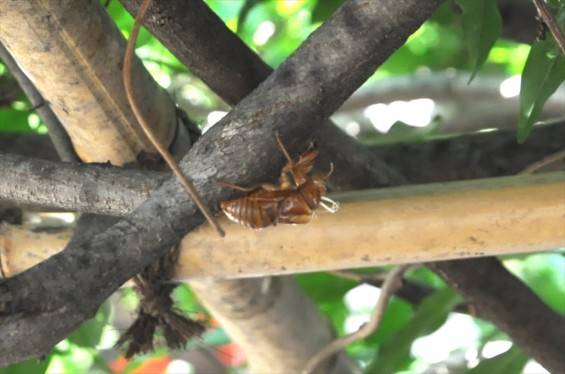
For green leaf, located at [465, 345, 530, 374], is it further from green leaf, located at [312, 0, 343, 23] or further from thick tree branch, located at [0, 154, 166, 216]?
thick tree branch, located at [0, 154, 166, 216]

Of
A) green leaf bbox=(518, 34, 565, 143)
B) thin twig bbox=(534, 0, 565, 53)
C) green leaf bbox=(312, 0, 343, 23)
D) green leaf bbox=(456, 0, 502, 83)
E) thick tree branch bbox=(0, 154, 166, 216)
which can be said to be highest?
green leaf bbox=(312, 0, 343, 23)

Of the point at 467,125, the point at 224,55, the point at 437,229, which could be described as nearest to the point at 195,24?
the point at 224,55

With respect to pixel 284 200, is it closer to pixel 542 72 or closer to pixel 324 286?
pixel 542 72

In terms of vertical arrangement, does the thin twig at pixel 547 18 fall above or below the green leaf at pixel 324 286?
below

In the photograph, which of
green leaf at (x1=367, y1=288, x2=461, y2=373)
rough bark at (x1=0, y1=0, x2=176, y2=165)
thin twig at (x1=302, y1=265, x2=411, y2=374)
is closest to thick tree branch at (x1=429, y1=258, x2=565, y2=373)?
thin twig at (x1=302, y1=265, x2=411, y2=374)

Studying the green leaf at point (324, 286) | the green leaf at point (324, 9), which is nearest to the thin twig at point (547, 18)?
the green leaf at point (324, 9)

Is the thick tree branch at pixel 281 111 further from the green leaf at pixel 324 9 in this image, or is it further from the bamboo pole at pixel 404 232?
the green leaf at pixel 324 9
